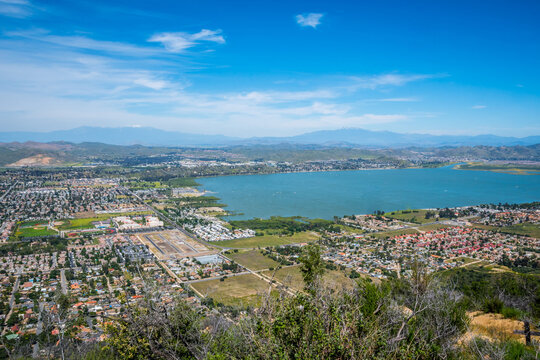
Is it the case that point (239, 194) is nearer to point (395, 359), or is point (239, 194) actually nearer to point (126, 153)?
point (395, 359)

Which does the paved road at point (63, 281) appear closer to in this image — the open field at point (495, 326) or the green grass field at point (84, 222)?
the green grass field at point (84, 222)

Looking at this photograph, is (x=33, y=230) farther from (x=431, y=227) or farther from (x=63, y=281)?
(x=431, y=227)

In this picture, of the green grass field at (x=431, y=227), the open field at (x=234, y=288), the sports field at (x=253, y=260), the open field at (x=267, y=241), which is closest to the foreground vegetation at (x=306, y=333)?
the open field at (x=234, y=288)

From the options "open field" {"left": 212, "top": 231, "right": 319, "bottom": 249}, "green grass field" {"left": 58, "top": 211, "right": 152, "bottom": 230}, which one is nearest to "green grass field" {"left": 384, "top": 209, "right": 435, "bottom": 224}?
"open field" {"left": 212, "top": 231, "right": 319, "bottom": 249}

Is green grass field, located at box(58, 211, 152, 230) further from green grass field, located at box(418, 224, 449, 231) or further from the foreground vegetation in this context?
green grass field, located at box(418, 224, 449, 231)

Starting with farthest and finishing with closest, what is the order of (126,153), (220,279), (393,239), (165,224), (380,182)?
(126,153) < (380,182) < (165,224) < (393,239) < (220,279)

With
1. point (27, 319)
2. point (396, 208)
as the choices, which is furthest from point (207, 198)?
point (27, 319)
